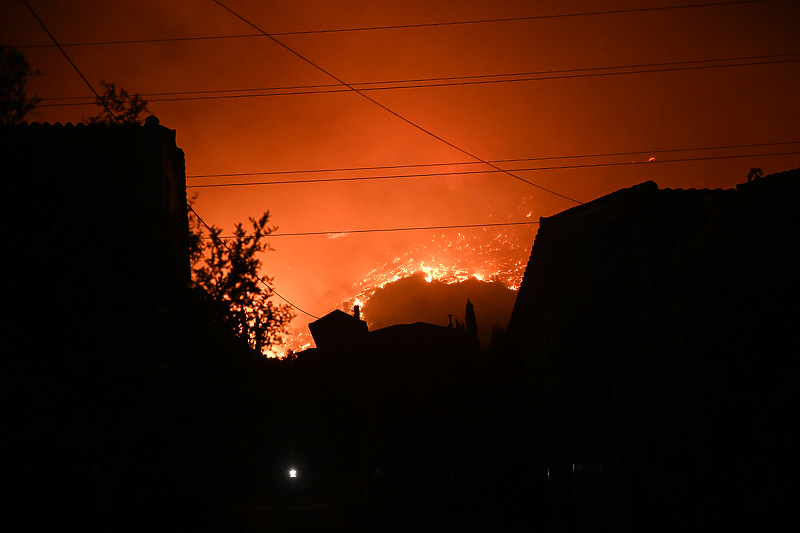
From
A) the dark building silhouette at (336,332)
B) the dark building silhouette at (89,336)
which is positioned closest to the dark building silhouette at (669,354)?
the dark building silhouette at (89,336)

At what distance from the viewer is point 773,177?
6.97 meters

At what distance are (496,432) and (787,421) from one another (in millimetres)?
17990

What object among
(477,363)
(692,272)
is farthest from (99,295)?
(477,363)

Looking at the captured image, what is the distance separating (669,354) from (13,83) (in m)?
11.1

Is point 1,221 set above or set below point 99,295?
above

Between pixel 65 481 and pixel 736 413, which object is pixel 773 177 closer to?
pixel 736 413

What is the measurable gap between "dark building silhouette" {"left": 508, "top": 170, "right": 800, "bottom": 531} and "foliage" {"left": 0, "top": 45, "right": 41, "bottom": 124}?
400 inches

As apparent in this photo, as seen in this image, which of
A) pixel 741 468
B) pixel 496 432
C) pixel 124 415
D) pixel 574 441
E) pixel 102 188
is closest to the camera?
pixel 741 468

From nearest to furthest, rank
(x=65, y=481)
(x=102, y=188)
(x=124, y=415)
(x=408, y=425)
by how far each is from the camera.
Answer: (x=65, y=481)
(x=124, y=415)
(x=102, y=188)
(x=408, y=425)

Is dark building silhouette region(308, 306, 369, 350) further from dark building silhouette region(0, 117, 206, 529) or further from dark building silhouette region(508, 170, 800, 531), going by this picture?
dark building silhouette region(0, 117, 206, 529)

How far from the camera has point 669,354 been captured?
8.91 metres

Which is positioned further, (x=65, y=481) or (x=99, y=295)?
(x=99, y=295)

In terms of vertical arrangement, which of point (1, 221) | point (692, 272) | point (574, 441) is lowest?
point (574, 441)

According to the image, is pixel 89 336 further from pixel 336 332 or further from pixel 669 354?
pixel 336 332
